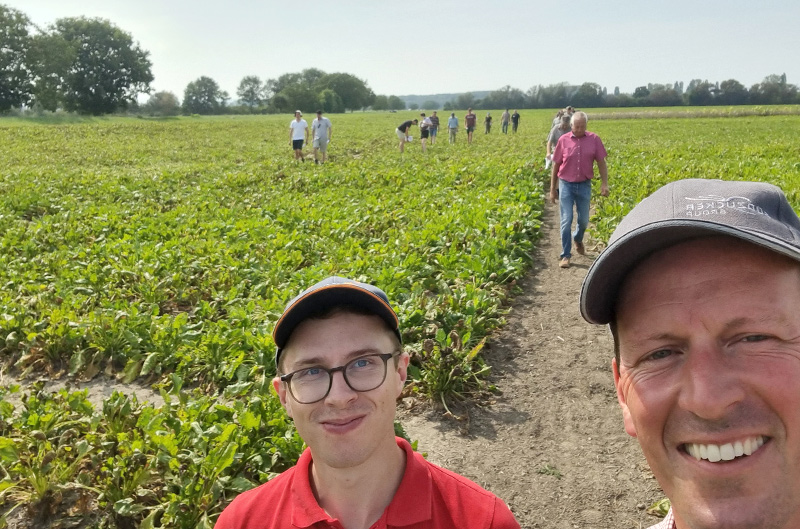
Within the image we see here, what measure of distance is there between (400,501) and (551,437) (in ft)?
9.46

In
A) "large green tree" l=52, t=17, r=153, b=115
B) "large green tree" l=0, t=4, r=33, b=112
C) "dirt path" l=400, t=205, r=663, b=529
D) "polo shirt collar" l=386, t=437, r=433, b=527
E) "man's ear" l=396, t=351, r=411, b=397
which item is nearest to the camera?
"polo shirt collar" l=386, t=437, r=433, b=527

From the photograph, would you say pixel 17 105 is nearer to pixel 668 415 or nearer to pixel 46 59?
pixel 46 59

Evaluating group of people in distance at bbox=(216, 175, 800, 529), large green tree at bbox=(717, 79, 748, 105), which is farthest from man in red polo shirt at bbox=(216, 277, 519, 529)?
large green tree at bbox=(717, 79, 748, 105)

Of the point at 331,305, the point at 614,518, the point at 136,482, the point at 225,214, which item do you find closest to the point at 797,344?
the point at 331,305

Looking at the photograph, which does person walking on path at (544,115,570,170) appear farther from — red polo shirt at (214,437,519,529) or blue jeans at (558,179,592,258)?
red polo shirt at (214,437,519,529)

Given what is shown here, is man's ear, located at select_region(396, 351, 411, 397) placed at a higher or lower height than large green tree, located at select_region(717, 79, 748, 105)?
lower

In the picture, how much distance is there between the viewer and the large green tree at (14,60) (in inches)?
2692

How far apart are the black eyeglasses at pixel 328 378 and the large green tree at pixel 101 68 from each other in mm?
87767

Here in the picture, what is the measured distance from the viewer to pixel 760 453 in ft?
3.70

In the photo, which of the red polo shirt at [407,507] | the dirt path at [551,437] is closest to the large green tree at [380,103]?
the dirt path at [551,437]

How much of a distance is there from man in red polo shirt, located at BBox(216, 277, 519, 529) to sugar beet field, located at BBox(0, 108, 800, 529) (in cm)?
164

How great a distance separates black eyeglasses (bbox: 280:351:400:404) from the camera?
1.97 meters

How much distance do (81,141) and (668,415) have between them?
3407 centimetres

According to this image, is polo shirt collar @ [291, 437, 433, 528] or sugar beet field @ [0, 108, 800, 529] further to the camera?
sugar beet field @ [0, 108, 800, 529]
